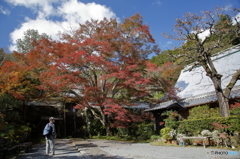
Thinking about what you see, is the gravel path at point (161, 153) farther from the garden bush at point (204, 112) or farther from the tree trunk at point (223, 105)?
the garden bush at point (204, 112)

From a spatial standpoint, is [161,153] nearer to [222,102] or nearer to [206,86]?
[222,102]

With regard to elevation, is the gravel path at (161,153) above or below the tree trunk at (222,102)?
below

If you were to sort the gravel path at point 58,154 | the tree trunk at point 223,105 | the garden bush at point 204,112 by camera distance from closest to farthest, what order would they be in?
the gravel path at point 58,154 → the tree trunk at point 223,105 → the garden bush at point 204,112

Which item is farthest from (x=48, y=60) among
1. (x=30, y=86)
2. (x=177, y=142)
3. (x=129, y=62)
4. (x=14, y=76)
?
(x=177, y=142)

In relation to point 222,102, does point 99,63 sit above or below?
above

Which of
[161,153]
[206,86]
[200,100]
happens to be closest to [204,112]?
[200,100]

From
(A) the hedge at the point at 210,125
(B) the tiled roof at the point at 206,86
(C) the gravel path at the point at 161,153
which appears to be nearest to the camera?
(C) the gravel path at the point at 161,153

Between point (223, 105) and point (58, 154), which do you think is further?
point (223, 105)

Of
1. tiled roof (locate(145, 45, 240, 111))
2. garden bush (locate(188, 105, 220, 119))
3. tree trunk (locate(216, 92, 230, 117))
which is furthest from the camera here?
tiled roof (locate(145, 45, 240, 111))

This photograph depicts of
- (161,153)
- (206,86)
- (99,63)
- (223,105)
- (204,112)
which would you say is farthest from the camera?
(206,86)

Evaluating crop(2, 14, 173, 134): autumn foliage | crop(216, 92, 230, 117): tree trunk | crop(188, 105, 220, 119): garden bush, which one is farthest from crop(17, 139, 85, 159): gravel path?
crop(188, 105, 220, 119): garden bush

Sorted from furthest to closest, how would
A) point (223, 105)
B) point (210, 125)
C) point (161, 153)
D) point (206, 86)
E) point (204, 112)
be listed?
point (206, 86), point (204, 112), point (223, 105), point (210, 125), point (161, 153)

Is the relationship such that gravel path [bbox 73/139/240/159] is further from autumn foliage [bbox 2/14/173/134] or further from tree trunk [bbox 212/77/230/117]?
autumn foliage [bbox 2/14/173/134]

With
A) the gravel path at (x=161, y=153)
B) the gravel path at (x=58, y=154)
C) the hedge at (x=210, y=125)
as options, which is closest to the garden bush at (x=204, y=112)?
the hedge at (x=210, y=125)
